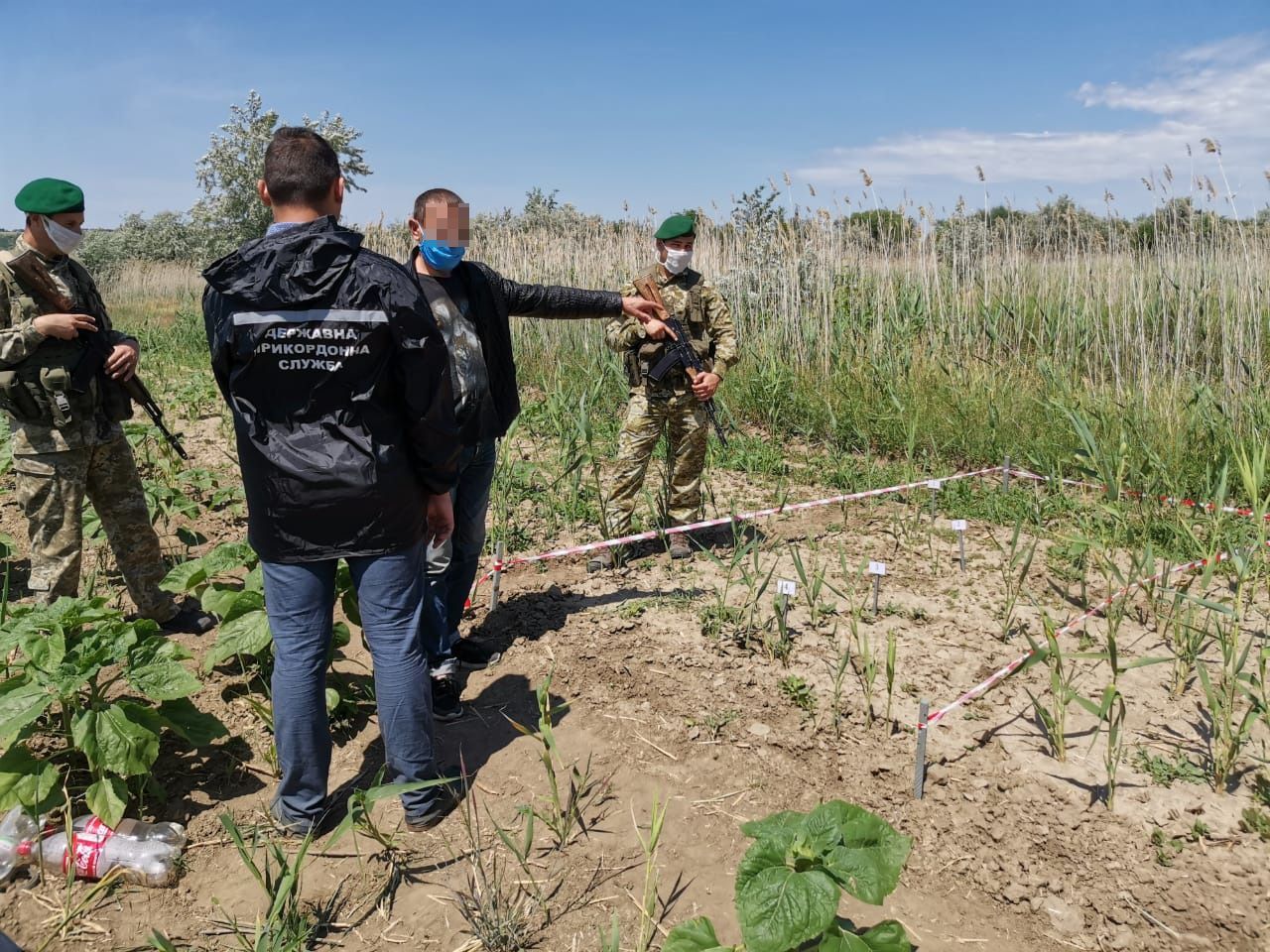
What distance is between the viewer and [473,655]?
3.45 m

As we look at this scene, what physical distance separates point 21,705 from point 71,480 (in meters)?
1.44

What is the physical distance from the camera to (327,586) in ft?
7.58

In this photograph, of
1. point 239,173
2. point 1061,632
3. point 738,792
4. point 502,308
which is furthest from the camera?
point 239,173

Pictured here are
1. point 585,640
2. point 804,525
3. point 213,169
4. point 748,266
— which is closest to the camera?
point 585,640

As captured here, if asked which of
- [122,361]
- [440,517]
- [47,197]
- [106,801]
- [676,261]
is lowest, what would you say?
[106,801]

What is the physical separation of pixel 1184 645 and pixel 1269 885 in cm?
110

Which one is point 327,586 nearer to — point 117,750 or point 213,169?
point 117,750

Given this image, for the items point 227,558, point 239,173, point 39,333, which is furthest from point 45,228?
point 239,173

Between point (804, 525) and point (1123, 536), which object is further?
point (804, 525)

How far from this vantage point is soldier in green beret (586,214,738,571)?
14.1 ft

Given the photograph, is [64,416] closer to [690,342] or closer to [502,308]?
[502,308]

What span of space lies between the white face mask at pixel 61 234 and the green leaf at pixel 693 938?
339 centimetres

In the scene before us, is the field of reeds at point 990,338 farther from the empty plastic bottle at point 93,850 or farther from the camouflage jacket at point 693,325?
the empty plastic bottle at point 93,850

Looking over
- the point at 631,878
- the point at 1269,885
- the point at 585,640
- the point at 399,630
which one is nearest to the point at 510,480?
the point at 585,640
